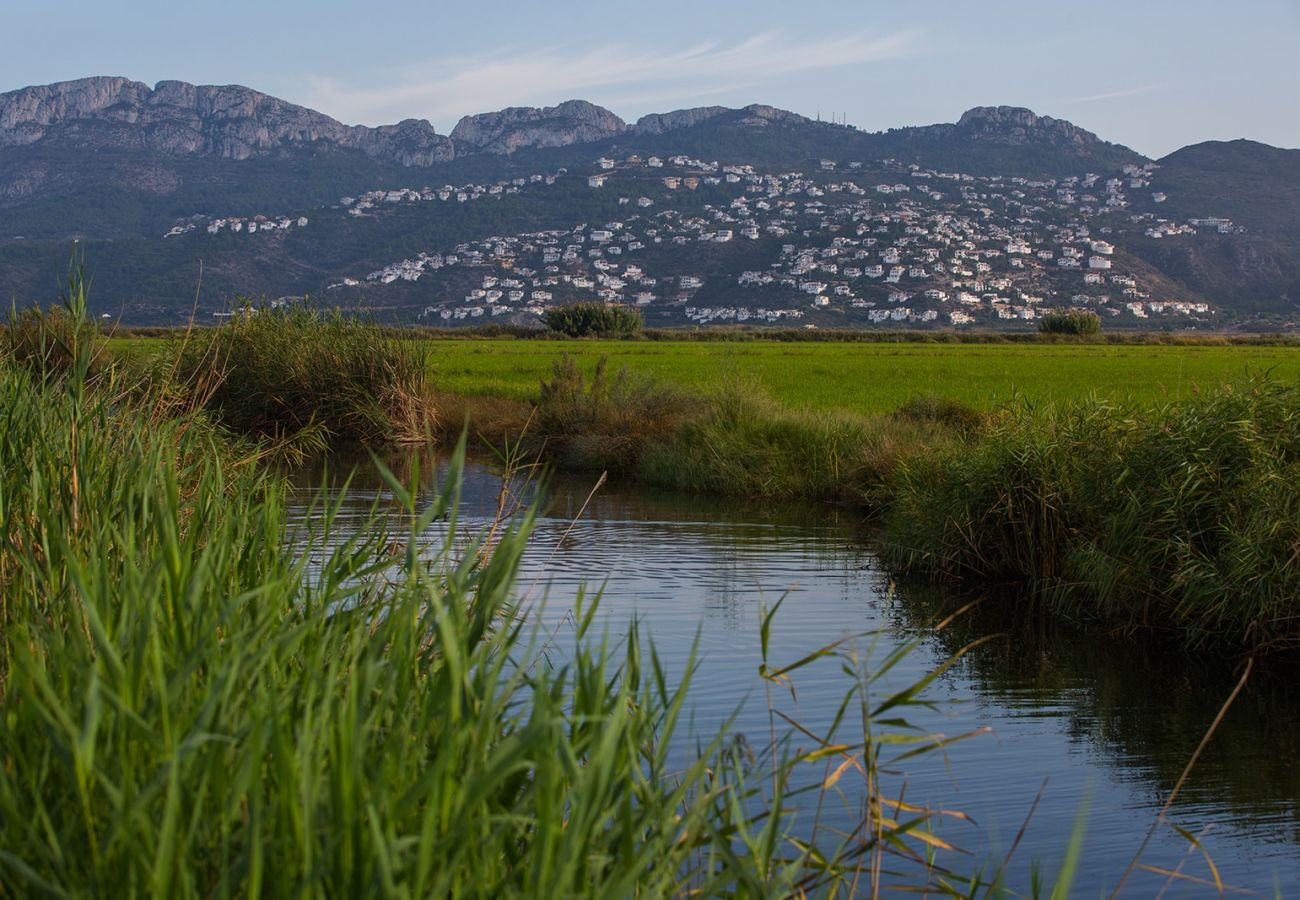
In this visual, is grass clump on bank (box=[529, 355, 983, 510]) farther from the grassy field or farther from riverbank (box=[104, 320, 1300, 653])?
the grassy field

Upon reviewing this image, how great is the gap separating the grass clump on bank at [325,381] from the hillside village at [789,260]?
3302 inches

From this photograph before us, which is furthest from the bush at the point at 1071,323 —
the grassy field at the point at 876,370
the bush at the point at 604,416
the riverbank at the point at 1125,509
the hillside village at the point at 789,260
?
the riverbank at the point at 1125,509

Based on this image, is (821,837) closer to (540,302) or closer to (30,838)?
(30,838)

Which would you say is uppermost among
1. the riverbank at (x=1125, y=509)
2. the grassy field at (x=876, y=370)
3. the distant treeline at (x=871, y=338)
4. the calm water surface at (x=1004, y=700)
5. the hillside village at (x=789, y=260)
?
the hillside village at (x=789, y=260)

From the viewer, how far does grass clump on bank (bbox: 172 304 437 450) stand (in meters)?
25.0

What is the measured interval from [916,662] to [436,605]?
328 inches

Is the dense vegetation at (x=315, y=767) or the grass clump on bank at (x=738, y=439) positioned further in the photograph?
the grass clump on bank at (x=738, y=439)

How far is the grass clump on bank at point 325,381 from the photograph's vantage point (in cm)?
2503

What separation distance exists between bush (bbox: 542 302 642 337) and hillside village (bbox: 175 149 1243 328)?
4093 cm

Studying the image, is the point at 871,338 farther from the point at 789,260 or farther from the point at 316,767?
the point at 316,767

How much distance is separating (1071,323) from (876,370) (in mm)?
39923

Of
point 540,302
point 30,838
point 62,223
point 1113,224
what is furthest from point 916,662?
point 62,223

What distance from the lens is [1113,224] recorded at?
146125mm

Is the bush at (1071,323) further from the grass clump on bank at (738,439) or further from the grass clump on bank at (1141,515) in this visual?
the grass clump on bank at (1141,515)
